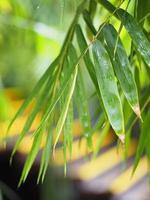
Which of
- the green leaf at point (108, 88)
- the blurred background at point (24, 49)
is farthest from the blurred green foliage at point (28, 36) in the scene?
the green leaf at point (108, 88)

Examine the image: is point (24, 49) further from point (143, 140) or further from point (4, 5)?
point (143, 140)

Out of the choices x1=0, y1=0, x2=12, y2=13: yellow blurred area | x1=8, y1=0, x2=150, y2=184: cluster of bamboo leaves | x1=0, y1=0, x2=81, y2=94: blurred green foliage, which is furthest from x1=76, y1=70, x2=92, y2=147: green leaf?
x1=0, y1=0, x2=12, y2=13: yellow blurred area

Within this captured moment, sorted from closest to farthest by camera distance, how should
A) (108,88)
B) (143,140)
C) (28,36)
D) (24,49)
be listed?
(108,88) < (143,140) < (28,36) < (24,49)

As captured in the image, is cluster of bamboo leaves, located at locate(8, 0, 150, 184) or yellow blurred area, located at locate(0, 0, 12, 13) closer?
cluster of bamboo leaves, located at locate(8, 0, 150, 184)

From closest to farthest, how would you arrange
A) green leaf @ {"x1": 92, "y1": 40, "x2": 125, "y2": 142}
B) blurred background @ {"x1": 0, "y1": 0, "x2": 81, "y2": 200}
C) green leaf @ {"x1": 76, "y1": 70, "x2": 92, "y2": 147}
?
1. green leaf @ {"x1": 92, "y1": 40, "x2": 125, "y2": 142}
2. green leaf @ {"x1": 76, "y1": 70, "x2": 92, "y2": 147}
3. blurred background @ {"x1": 0, "y1": 0, "x2": 81, "y2": 200}

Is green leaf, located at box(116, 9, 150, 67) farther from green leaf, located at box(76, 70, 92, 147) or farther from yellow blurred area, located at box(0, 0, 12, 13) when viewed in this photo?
yellow blurred area, located at box(0, 0, 12, 13)

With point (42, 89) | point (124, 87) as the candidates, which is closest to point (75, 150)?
point (42, 89)

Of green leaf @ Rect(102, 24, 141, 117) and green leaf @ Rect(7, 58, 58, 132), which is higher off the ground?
green leaf @ Rect(7, 58, 58, 132)

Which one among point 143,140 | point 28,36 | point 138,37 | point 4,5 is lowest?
point 143,140

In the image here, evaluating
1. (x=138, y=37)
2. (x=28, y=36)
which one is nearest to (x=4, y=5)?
(x=28, y=36)
